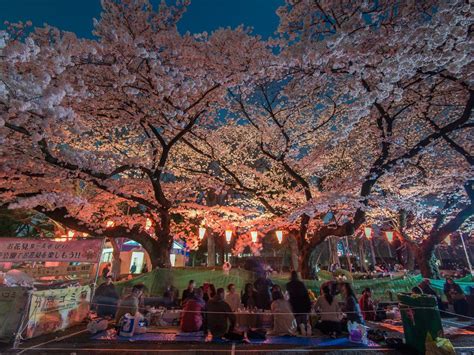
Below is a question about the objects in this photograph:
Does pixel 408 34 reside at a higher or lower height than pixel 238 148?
lower

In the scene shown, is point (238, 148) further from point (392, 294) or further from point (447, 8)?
point (447, 8)

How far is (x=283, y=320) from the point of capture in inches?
278

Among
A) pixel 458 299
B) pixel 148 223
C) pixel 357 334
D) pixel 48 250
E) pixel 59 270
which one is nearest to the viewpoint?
pixel 357 334

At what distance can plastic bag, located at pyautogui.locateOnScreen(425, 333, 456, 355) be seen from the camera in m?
4.88

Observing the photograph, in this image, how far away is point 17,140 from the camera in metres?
8.19

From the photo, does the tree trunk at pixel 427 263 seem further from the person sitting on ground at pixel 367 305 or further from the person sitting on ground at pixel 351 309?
the person sitting on ground at pixel 351 309

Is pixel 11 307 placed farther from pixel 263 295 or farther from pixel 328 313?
pixel 328 313

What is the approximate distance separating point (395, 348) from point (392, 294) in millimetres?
6259

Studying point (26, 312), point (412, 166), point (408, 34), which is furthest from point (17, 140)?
point (412, 166)

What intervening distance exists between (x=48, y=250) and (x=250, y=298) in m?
6.57

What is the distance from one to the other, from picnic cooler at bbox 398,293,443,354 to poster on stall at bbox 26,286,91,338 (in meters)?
9.36

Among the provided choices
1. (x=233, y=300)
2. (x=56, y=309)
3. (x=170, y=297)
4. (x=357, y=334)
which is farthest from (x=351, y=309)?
(x=56, y=309)

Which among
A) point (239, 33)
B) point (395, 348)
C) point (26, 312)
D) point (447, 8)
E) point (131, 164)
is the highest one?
point (239, 33)

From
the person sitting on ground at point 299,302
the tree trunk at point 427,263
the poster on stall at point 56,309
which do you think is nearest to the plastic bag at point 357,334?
the person sitting on ground at point 299,302
